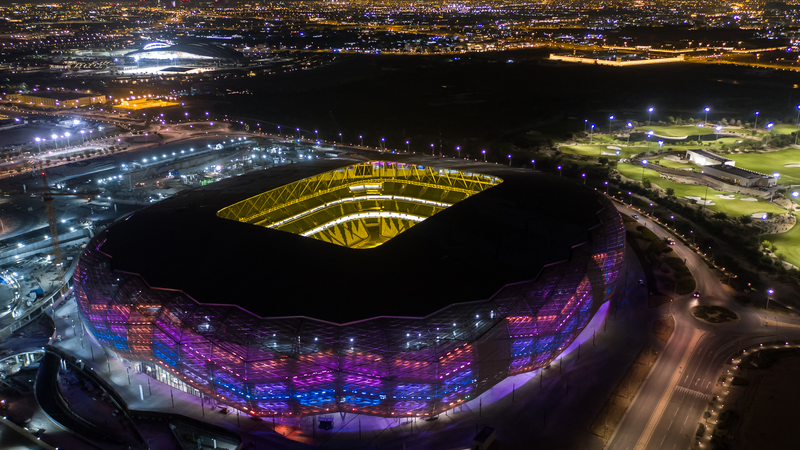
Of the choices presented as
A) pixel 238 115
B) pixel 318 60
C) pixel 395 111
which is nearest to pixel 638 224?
pixel 395 111

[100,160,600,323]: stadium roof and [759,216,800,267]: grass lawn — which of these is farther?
[759,216,800,267]: grass lawn

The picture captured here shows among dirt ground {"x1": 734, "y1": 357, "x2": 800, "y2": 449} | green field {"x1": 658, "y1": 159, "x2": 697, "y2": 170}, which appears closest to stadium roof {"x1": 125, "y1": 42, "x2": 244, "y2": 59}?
green field {"x1": 658, "y1": 159, "x2": 697, "y2": 170}

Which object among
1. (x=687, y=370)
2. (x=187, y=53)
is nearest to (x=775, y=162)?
(x=687, y=370)

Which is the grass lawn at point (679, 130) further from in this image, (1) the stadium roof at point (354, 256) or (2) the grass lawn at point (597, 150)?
(1) the stadium roof at point (354, 256)

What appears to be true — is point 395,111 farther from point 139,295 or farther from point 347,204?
point 139,295

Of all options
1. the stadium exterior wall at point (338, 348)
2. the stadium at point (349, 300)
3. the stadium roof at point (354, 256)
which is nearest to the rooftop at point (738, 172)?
the stadium at point (349, 300)

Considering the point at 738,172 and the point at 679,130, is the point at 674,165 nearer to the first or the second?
the point at 738,172

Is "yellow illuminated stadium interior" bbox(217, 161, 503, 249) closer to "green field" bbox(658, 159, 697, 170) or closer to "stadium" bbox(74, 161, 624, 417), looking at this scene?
"stadium" bbox(74, 161, 624, 417)
